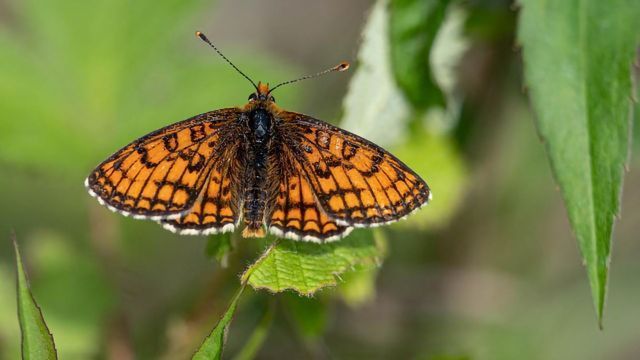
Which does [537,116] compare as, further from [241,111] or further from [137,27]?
[137,27]

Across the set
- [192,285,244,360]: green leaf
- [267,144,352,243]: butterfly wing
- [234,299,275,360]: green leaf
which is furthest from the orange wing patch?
[192,285,244,360]: green leaf

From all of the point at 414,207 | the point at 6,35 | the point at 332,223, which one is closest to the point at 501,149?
the point at 414,207

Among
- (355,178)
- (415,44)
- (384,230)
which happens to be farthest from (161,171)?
(384,230)

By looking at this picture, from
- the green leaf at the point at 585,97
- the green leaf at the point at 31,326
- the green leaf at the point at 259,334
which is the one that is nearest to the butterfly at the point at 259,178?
the green leaf at the point at 259,334

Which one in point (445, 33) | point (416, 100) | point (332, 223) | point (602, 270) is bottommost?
point (602, 270)

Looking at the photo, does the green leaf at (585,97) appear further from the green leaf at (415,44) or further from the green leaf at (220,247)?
the green leaf at (220,247)
